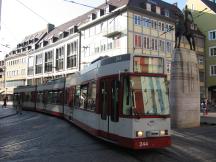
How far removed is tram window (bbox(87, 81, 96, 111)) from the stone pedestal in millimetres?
6826

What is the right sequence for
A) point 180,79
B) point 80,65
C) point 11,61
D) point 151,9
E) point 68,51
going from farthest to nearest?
point 11,61 < point 68,51 < point 80,65 < point 151,9 < point 180,79

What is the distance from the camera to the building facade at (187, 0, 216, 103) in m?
62.7

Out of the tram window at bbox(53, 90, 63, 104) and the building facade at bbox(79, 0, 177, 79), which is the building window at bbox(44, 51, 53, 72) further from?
the tram window at bbox(53, 90, 63, 104)

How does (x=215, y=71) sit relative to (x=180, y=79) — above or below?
above

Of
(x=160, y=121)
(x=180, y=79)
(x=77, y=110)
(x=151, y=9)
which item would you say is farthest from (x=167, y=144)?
(x=151, y=9)

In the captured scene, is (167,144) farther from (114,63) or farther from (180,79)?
(180,79)

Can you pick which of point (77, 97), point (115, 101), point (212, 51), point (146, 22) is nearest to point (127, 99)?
point (115, 101)

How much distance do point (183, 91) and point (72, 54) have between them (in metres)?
46.2

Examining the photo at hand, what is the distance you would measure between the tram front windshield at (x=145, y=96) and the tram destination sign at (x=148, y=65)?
0.26 m

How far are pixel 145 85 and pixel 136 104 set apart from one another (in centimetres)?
66

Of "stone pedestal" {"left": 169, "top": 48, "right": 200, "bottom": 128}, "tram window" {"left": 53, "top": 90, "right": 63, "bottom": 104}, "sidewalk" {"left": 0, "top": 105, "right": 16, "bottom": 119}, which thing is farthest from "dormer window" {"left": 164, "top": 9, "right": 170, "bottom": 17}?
"stone pedestal" {"left": 169, "top": 48, "right": 200, "bottom": 128}

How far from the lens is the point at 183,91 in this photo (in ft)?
66.5

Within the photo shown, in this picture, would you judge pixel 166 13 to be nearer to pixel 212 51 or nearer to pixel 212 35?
pixel 212 35

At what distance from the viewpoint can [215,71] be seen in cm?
6247
